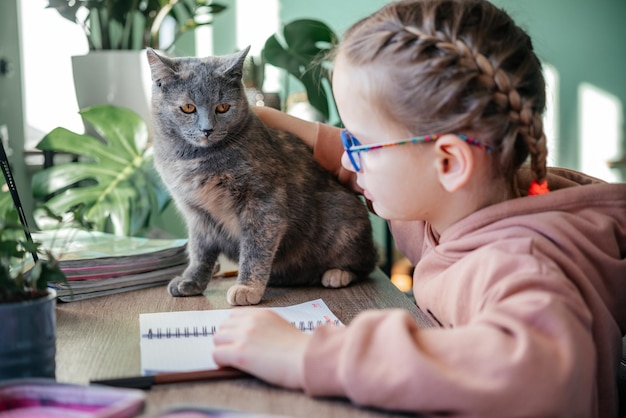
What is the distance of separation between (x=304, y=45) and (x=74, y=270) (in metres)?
1.07

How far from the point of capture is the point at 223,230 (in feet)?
4.45

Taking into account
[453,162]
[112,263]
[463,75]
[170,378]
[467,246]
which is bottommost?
[112,263]

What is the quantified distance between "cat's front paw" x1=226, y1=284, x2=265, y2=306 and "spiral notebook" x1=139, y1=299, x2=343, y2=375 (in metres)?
0.07

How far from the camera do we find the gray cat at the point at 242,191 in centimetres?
129

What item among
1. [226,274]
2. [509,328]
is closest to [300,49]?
[226,274]

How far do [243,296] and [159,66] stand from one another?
1.72 feet

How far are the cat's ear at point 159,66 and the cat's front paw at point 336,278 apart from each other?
1.68ft

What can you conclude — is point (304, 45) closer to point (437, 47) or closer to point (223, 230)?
point (223, 230)

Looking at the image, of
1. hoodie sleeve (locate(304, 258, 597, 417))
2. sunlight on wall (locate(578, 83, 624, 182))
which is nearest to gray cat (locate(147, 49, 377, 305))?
hoodie sleeve (locate(304, 258, 597, 417))

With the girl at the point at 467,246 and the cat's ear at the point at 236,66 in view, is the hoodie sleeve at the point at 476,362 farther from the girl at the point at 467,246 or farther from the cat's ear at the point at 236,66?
the cat's ear at the point at 236,66

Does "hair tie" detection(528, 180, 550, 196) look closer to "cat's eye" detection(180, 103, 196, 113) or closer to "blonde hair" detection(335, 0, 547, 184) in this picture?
"blonde hair" detection(335, 0, 547, 184)

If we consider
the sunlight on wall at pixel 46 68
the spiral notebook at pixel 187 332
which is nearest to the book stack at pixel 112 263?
the spiral notebook at pixel 187 332

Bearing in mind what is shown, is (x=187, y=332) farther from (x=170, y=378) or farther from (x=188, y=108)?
(x=188, y=108)

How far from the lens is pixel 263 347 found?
736 mm
